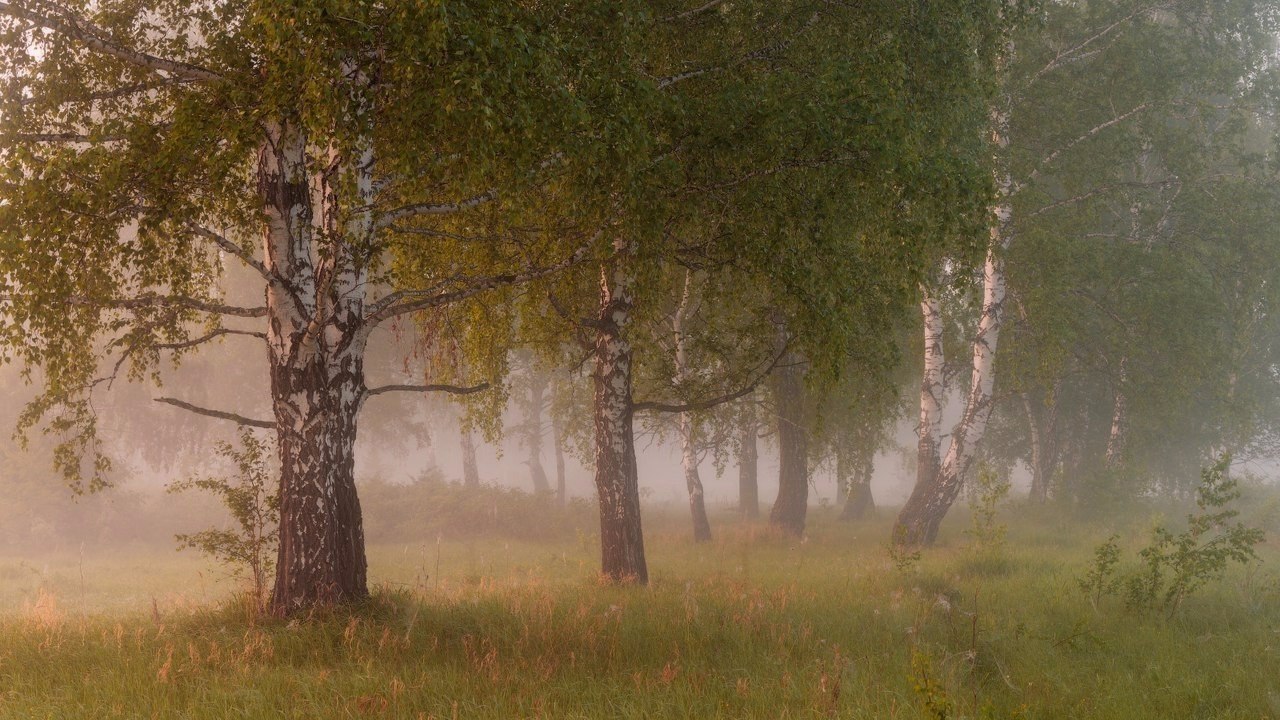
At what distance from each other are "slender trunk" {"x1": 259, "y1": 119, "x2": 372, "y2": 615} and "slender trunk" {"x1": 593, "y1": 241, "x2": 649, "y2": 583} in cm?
466

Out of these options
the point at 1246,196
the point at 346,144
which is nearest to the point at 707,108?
the point at 346,144

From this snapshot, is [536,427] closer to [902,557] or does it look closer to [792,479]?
[792,479]

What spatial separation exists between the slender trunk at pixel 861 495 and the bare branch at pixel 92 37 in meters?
18.9

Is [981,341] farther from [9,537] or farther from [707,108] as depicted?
[9,537]

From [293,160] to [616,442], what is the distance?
6.04m

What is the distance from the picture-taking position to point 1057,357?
1698 cm

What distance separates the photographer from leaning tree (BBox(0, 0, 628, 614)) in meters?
6.16

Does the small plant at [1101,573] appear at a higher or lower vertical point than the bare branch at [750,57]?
lower

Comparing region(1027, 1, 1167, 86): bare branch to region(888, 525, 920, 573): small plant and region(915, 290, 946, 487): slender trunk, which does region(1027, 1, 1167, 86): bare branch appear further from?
region(888, 525, 920, 573): small plant

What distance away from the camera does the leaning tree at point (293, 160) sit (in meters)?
6.16

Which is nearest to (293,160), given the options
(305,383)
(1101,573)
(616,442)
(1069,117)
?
(305,383)

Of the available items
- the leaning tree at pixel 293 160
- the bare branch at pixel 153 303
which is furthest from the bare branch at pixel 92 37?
the bare branch at pixel 153 303

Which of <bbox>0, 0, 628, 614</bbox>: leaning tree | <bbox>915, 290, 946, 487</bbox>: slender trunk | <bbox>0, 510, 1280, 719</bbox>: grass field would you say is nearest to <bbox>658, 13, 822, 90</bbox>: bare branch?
<bbox>0, 0, 628, 614</bbox>: leaning tree

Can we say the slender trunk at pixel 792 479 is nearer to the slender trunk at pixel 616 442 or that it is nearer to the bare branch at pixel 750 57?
the slender trunk at pixel 616 442
